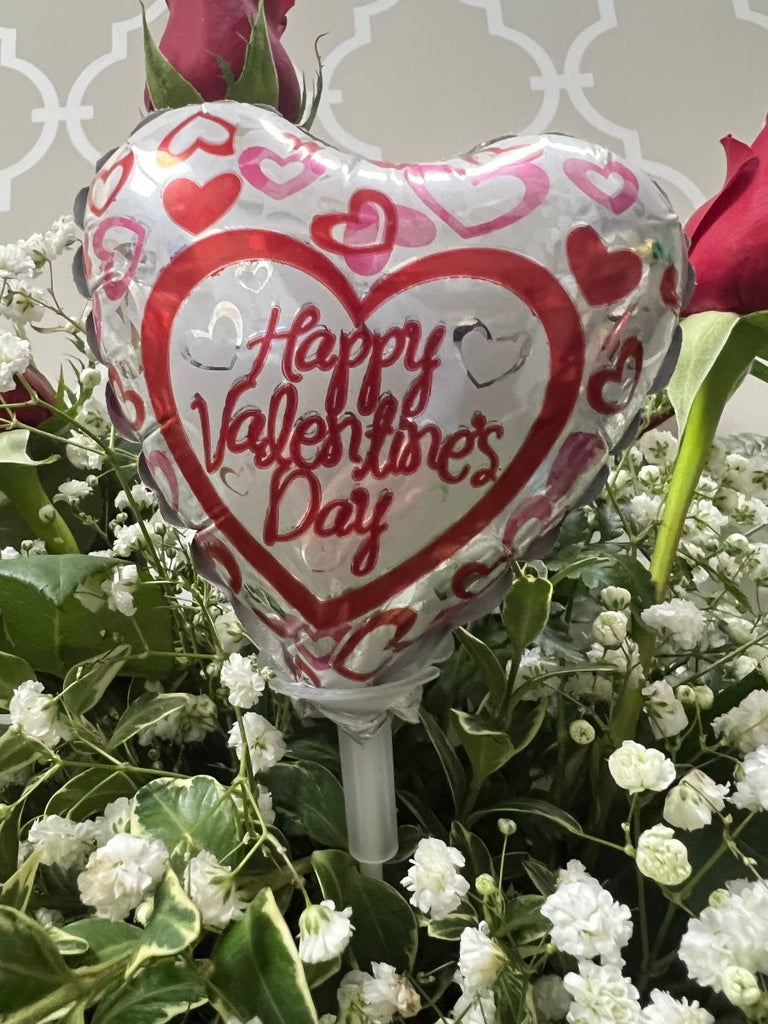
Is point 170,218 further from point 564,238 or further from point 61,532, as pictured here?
point 61,532

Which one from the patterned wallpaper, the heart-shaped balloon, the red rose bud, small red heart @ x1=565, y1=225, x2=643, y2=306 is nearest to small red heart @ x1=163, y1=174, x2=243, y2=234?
the heart-shaped balloon

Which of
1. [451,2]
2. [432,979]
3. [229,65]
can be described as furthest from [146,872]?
[451,2]

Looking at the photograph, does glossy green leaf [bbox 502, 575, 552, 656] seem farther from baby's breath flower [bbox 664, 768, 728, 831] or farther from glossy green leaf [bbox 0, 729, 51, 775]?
glossy green leaf [bbox 0, 729, 51, 775]

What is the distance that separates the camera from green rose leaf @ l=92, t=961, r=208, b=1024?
12.0 inches

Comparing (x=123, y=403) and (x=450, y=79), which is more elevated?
(x=450, y=79)

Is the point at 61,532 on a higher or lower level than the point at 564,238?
lower

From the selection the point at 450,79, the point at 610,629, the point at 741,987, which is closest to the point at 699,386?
the point at 610,629

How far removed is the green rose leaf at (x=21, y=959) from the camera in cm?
30

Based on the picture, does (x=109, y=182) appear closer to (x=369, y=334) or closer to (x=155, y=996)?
(x=369, y=334)

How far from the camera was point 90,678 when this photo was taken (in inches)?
14.9

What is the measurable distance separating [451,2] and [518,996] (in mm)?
815

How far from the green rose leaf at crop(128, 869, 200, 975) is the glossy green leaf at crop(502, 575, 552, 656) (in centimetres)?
17

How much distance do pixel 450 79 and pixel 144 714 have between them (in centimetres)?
68

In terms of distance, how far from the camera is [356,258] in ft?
0.92
